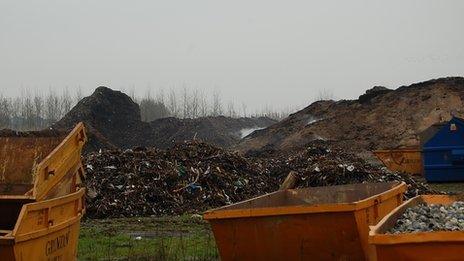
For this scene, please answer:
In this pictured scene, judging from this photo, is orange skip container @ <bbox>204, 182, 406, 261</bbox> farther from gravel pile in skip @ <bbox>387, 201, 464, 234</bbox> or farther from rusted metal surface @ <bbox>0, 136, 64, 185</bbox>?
rusted metal surface @ <bbox>0, 136, 64, 185</bbox>

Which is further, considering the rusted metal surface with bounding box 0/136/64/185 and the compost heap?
the compost heap

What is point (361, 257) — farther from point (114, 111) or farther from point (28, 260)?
point (114, 111)

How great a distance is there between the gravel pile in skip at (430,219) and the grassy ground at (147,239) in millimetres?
2862

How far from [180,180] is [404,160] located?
27.6 feet

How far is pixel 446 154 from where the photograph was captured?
16562 mm

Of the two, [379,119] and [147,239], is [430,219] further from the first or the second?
[379,119]

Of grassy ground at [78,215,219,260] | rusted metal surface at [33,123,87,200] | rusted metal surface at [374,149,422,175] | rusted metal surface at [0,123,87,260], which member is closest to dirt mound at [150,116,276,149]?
rusted metal surface at [374,149,422,175]

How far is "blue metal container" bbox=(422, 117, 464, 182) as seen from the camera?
16.3 m

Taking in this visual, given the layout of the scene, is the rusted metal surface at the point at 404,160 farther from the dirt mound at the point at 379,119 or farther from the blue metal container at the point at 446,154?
the dirt mound at the point at 379,119

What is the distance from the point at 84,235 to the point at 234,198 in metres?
4.14

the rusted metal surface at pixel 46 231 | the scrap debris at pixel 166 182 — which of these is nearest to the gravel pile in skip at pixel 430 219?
the rusted metal surface at pixel 46 231

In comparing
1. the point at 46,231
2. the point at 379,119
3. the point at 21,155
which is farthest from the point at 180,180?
the point at 379,119

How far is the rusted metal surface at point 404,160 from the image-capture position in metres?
18.2

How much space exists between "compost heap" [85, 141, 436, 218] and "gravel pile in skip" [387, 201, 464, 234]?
6.74 metres
